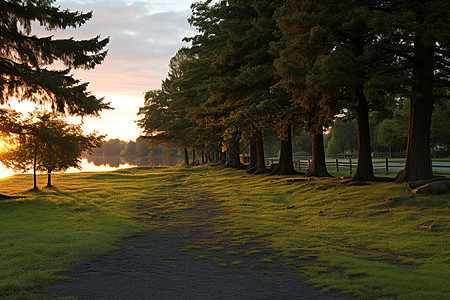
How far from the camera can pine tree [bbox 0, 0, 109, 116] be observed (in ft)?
58.4

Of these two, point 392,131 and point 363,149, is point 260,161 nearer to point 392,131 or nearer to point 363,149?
point 363,149

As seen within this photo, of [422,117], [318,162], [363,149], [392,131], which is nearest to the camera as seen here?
[422,117]

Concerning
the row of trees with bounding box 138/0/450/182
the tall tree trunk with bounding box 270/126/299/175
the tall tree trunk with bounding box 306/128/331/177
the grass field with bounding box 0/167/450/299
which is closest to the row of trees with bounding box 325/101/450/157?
the tall tree trunk with bounding box 306/128/331/177

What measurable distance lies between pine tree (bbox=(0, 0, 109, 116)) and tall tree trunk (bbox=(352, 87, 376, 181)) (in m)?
14.4

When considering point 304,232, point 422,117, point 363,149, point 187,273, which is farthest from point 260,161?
point 187,273

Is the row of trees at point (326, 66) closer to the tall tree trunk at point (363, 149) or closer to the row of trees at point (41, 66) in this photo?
the tall tree trunk at point (363, 149)

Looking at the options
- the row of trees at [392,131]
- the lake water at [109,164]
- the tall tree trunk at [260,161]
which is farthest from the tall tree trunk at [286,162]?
the lake water at [109,164]

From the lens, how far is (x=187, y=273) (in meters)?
7.15

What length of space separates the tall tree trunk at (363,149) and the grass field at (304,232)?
1.32 meters

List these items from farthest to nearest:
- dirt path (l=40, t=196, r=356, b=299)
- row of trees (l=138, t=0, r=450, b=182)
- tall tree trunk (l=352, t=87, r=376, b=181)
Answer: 1. tall tree trunk (l=352, t=87, r=376, b=181)
2. row of trees (l=138, t=0, r=450, b=182)
3. dirt path (l=40, t=196, r=356, b=299)

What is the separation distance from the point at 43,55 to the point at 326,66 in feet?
47.7

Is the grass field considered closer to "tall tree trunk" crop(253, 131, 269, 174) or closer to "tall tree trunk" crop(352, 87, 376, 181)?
"tall tree trunk" crop(352, 87, 376, 181)

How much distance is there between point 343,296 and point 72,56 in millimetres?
17955

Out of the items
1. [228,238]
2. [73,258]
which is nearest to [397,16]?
[228,238]
